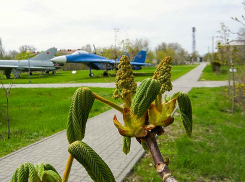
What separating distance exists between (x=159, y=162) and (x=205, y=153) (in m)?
5.86

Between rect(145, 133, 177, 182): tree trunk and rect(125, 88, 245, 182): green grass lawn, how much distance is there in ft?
14.7

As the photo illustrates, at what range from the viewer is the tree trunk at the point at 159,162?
0.55 metres

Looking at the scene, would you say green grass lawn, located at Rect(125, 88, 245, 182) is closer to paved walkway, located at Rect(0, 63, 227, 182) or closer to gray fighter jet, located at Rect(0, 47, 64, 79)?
paved walkway, located at Rect(0, 63, 227, 182)

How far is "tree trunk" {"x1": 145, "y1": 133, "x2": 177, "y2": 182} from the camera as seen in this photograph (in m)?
0.55

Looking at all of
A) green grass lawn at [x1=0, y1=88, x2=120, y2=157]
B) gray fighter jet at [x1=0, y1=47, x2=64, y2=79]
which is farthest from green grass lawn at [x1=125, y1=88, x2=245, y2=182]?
gray fighter jet at [x1=0, y1=47, x2=64, y2=79]

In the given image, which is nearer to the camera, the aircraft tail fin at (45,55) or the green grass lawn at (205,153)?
the green grass lawn at (205,153)

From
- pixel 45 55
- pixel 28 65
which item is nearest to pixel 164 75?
pixel 28 65

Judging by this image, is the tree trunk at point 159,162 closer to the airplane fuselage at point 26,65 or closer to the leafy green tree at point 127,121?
the leafy green tree at point 127,121

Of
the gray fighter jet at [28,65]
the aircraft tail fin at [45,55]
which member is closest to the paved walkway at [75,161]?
the gray fighter jet at [28,65]

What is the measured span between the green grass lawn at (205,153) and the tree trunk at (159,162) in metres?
4.49

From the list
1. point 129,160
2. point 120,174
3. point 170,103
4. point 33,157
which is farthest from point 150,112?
point 33,157

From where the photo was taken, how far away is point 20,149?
23.0 feet

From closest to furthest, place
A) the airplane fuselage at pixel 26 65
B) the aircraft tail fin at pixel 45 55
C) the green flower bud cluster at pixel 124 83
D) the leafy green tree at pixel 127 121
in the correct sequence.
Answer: the leafy green tree at pixel 127 121
the green flower bud cluster at pixel 124 83
the airplane fuselage at pixel 26 65
the aircraft tail fin at pixel 45 55

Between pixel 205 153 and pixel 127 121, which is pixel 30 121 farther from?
pixel 127 121
